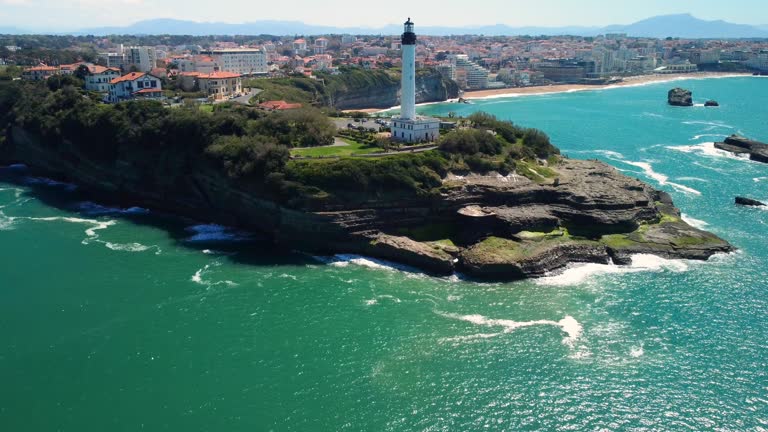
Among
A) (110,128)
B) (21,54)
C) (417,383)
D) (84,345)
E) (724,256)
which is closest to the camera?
(417,383)

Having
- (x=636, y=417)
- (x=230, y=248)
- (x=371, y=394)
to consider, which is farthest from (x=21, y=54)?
(x=636, y=417)

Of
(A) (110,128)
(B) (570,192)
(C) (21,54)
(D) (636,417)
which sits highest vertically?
(C) (21,54)

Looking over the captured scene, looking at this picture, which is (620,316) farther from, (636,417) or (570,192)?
(570,192)

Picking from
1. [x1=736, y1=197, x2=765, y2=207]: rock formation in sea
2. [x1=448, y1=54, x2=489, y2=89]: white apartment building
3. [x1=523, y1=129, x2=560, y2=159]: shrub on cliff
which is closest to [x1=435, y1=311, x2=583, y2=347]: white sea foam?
[x1=523, y1=129, x2=560, y2=159]: shrub on cliff

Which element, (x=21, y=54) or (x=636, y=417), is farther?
(x=21, y=54)

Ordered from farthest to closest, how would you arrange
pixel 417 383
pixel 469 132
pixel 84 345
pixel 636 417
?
pixel 469 132 < pixel 84 345 < pixel 417 383 < pixel 636 417

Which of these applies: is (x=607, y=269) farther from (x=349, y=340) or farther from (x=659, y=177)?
(x=659, y=177)
